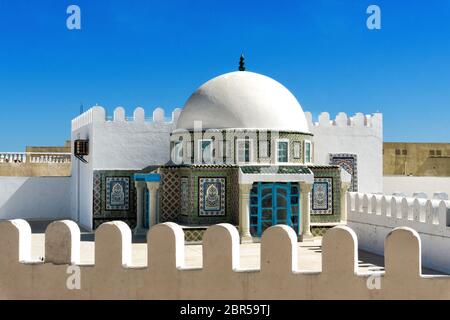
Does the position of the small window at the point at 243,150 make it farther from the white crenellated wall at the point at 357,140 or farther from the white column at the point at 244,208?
the white crenellated wall at the point at 357,140

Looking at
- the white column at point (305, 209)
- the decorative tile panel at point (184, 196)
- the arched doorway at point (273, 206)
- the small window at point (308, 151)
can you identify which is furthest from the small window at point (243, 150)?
the small window at point (308, 151)

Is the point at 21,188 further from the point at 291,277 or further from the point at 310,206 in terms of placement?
the point at 291,277

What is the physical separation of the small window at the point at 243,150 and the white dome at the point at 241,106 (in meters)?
0.46

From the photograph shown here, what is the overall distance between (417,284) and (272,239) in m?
1.89

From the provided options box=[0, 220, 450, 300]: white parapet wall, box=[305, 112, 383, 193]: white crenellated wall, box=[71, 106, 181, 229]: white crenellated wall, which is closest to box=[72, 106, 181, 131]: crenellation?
box=[71, 106, 181, 229]: white crenellated wall

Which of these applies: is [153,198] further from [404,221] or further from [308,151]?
[404,221]

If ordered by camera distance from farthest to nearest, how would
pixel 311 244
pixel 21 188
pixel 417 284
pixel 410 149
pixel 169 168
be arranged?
pixel 410 149 → pixel 21 188 → pixel 169 168 → pixel 311 244 → pixel 417 284

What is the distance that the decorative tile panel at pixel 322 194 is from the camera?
18.2m

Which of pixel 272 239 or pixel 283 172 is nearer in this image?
pixel 272 239

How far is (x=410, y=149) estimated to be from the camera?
121ft

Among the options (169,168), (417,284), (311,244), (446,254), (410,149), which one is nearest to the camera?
(417,284)

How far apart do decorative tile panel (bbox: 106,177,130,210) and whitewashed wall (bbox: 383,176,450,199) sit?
11.1 m

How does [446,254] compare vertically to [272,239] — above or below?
below
